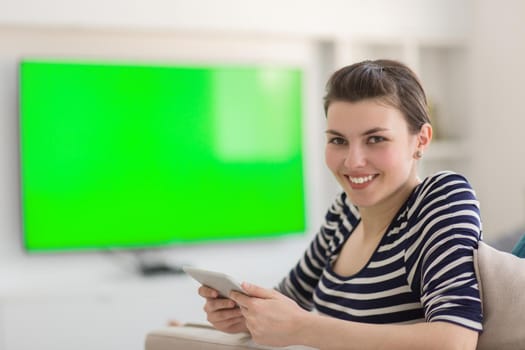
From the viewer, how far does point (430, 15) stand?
451cm

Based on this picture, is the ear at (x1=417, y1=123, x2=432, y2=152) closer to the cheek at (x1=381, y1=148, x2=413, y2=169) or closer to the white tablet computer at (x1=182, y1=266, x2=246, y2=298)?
the cheek at (x1=381, y1=148, x2=413, y2=169)

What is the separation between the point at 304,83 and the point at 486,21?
3.81 ft

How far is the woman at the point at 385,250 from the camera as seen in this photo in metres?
1.42

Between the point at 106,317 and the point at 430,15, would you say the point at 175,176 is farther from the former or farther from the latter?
the point at 430,15

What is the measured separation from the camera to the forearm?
4.50 ft

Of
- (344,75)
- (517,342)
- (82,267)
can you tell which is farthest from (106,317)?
(517,342)

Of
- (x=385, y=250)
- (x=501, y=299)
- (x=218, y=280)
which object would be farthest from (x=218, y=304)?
(x=501, y=299)

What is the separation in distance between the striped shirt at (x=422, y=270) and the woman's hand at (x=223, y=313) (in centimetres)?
21

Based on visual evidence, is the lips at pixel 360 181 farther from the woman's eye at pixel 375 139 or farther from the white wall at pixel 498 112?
the white wall at pixel 498 112

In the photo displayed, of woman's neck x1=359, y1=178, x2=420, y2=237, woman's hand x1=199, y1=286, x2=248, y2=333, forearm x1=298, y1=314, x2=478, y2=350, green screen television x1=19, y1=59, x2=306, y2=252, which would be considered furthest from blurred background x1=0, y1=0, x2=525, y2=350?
forearm x1=298, y1=314, x2=478, y2=350

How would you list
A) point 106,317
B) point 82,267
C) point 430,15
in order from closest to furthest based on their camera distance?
point 106,317, point 82,267, point 430,15

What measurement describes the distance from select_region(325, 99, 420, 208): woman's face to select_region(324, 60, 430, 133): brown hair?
2 cm

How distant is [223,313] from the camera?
1.77 meters

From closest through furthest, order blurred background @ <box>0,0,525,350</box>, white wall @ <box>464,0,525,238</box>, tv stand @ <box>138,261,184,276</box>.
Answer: blurred background @ <box>0,0,525,350</box> < tv stand @ <box>138,261,184,276</box> < white wall @ <box>464,0,525,238</box>
